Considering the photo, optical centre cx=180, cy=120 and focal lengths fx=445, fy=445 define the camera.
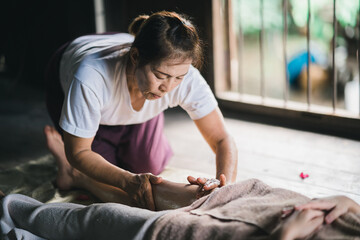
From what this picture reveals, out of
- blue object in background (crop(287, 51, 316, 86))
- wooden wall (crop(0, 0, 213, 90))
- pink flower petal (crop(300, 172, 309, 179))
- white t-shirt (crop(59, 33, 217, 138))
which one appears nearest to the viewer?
white t-shirt (crop(59, 33, 217, 138))

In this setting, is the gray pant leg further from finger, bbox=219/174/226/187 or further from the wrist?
finger, bbox=219/174/226/187

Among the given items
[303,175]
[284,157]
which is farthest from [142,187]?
[284,157]

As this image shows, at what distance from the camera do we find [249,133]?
9.18ft

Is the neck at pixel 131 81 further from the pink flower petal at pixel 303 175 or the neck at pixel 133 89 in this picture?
the pink flower petal at pixel 303 175

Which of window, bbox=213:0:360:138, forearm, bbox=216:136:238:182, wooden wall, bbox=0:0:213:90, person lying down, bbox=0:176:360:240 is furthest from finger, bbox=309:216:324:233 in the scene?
wooden wall, bbox=0:0:213:90

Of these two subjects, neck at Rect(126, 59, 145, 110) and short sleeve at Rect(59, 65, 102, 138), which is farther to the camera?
neck at Rect(126, 59, 145, 110)

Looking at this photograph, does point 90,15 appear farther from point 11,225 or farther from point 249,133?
point 11,225

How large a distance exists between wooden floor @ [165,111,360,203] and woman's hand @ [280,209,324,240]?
2.52 ft

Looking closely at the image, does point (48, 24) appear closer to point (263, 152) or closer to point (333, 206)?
point (263, 152)

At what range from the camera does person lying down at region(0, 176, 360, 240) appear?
1188mm

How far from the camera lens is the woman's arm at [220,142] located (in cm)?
179

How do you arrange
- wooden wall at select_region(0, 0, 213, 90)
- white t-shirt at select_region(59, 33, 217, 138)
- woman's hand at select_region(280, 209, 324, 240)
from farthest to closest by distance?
wooden wall at select_region(0, 0, 213, 90) → white t-shirt at select_region(59, 33, 217, 138) → woman's hand at select_region(280, 209, 324, 240)

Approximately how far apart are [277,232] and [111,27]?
2870 mm

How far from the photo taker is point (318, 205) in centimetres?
121
